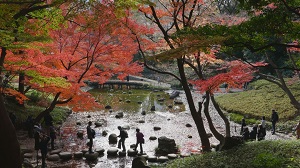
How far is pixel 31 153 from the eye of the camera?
1251cm

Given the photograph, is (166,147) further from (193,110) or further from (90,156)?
(90,156)

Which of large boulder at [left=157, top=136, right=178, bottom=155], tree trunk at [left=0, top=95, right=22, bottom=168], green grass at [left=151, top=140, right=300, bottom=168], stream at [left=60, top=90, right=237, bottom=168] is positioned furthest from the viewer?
large boulder at [left=157, top=136, right=178, bottom=155]

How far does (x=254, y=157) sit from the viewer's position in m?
8.45

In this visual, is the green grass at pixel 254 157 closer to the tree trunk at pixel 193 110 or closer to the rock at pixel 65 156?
the tree trunk at pixel 193 110

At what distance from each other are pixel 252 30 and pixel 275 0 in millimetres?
905

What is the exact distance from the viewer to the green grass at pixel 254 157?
23.8ft

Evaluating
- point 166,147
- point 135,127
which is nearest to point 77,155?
point 166,147

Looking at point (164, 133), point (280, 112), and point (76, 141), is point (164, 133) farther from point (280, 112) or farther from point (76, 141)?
point (280, 112)

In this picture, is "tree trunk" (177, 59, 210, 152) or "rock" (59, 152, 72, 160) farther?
"rock" (59, 152, 72, 160)

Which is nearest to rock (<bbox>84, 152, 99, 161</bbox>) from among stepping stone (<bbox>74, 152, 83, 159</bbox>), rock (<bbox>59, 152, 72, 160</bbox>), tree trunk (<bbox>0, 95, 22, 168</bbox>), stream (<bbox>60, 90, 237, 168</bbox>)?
stream (<bbox>60, 90, 237, 168</bbox>)

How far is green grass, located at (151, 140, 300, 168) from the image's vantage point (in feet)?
23.8

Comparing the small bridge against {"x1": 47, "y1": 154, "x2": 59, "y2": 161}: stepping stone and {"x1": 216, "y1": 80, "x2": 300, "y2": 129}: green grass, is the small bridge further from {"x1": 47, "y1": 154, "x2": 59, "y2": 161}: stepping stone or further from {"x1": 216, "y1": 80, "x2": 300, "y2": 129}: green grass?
{"x1": 47, "y1": 154, "x2": 59, "y2": 161}: stepping stone

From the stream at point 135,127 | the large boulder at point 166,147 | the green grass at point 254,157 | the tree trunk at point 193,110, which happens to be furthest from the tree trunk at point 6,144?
the large boulder at point 166,147

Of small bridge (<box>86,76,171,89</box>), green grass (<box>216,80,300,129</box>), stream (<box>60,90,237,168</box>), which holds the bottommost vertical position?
stream (<box>60,90,237,168</box>)
